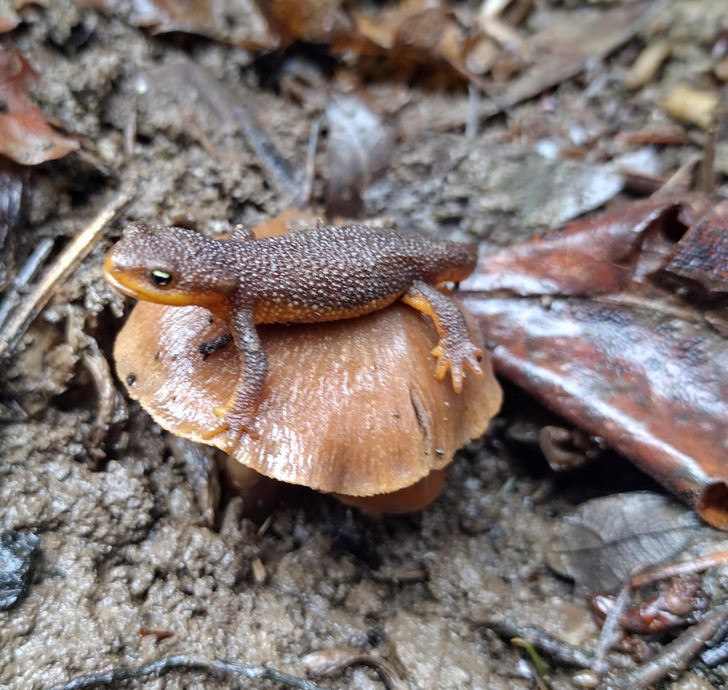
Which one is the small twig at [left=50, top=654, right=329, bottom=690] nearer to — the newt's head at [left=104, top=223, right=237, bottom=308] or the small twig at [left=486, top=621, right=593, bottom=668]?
the small twig at [left=486, top=621, right=593, bottom=668]

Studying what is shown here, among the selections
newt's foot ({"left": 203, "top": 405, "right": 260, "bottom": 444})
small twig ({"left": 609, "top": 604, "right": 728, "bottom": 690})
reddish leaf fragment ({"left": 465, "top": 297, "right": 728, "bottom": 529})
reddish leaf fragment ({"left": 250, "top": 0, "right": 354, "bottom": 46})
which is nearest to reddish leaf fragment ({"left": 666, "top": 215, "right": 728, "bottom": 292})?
reddish leaf fragment ({"left": 465, "top": 297, "right": 728, "bottom": 529})

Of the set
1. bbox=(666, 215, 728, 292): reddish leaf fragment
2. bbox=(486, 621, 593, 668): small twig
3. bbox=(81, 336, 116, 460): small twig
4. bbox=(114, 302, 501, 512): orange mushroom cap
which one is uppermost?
bbox=(666, 215, 728, 292): reddish leaf fragment

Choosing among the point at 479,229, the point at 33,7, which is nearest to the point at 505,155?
the point at 479,229

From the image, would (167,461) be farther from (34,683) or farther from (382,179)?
(382,179)

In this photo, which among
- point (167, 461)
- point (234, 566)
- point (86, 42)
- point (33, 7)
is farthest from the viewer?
point (86, 42)

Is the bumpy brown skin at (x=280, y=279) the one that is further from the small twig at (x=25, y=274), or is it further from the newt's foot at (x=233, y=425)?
the small twig at (x=25, y=274)

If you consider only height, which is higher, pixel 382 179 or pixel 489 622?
pixel 382 179

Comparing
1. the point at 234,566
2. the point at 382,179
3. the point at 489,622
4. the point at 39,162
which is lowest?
the point at 489,622
